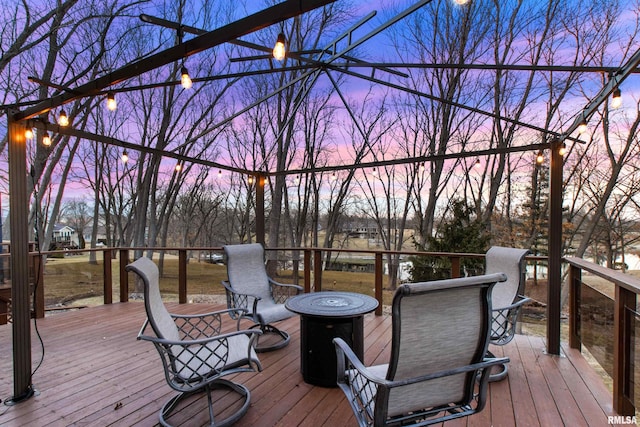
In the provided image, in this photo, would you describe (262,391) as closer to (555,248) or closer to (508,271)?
(508,271)

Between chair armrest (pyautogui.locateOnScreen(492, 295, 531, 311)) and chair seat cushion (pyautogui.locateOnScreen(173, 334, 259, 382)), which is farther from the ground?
chair armrest (pyautogui.locateOnScreen(492, 295, 531, 311))

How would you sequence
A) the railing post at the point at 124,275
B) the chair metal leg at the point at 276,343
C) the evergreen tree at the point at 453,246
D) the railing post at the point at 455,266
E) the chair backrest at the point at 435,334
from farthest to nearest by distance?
the evergreen tree at the point at 453,246 → the railing post at the point at 124,275 → the railing post at the point at 455,266 → the chair metal leg at the point at 276,343 → the chair backrest at the point at 435,334

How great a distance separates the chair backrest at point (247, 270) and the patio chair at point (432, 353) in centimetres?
265

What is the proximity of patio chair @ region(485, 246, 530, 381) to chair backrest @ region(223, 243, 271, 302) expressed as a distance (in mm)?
2607

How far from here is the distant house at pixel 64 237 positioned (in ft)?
35.3

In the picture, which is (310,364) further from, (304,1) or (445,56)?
(445,56)

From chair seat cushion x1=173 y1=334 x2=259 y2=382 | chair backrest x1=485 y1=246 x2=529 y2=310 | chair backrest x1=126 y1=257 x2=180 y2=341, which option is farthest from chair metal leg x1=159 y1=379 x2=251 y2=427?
chair backrest x1=485 y1=246 x2=529 y2=310

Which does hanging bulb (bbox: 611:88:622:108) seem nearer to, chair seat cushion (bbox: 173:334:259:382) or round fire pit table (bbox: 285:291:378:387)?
round fire pit table (bbox: 285:291:378:387)

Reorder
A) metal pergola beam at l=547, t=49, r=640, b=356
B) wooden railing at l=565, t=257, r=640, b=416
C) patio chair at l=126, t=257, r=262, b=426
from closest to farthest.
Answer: patio chair at l=126, t=257, r=262, b=426, wooden railing at l=565, t=257, r=640, b=416, metal pergola beam at l=547, t=49, r=640, b=356

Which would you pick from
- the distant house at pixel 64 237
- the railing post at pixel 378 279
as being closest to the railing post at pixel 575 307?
the railing post at pixel 378 279

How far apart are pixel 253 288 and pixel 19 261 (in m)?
2.29

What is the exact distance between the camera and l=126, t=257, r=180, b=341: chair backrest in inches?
84.7

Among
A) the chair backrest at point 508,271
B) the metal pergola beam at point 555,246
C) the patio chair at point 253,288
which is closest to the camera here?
the chair backrest at point 508,271

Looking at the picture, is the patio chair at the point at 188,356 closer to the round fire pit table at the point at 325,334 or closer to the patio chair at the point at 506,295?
the round fire pit table at the point at 325,334
